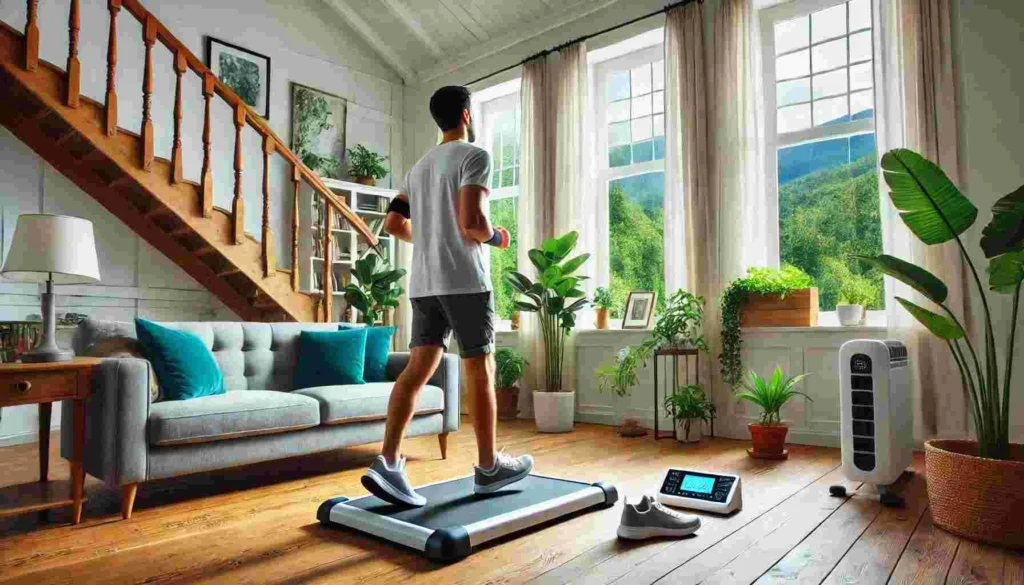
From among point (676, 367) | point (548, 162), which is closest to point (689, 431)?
point (676, 367)

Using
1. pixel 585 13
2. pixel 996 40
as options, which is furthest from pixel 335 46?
pixel 996 40

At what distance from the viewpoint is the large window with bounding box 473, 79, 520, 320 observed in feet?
21.2

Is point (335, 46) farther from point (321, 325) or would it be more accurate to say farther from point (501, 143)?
point (321, 325)

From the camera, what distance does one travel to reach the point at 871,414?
274cm

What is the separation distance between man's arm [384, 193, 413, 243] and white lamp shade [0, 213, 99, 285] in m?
1.28

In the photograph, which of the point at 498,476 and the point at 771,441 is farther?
the point at 771,441

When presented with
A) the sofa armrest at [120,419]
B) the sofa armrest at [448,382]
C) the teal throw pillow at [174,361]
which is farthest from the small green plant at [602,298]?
the sofa armrest at [120,419]

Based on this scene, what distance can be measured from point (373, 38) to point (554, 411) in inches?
166

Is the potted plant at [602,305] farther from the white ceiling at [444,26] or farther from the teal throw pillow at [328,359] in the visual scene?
the white ceiling at [444,26]

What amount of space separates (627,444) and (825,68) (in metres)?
2.86

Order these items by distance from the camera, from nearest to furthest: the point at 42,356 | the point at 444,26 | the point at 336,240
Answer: the point at 42,356, the point at 336,240, the point at 444,26

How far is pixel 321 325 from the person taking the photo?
405 cm

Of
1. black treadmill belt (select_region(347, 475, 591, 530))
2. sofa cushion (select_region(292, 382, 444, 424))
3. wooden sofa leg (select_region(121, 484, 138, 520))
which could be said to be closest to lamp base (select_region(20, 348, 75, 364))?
wooden sofa leg (select_region(121, 484, 138, 520))

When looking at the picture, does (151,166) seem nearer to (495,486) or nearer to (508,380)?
(508,380)
